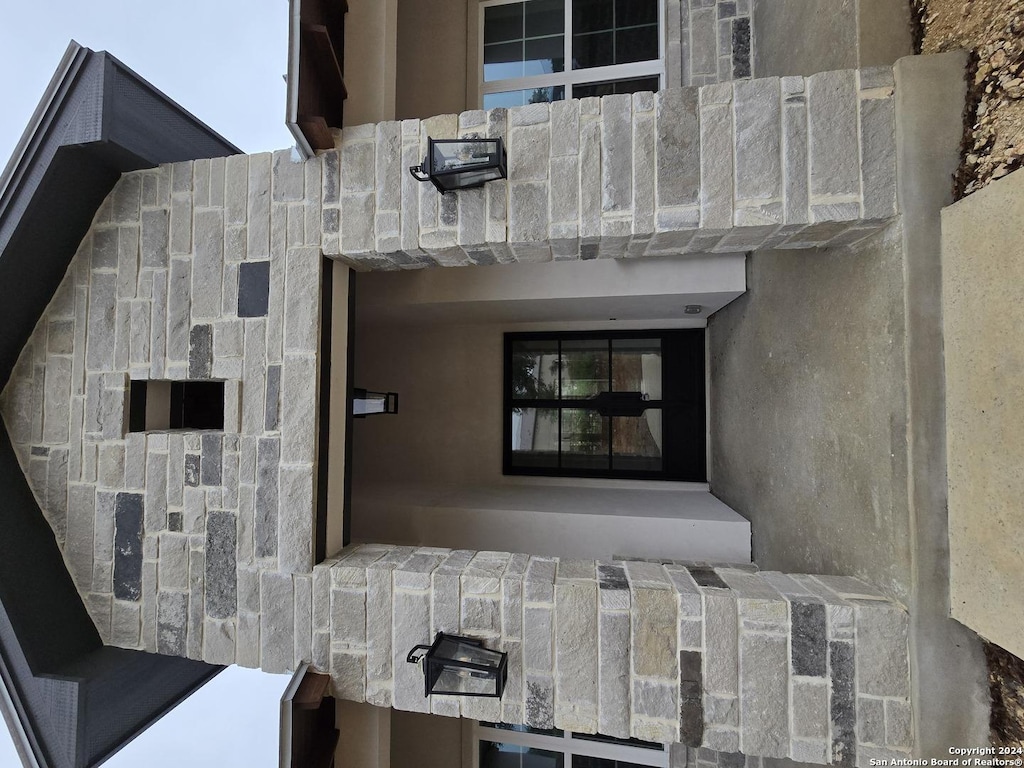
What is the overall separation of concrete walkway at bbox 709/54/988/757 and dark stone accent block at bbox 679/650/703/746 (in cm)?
81

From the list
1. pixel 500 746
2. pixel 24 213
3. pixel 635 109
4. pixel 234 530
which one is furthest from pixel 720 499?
pixel 24 213

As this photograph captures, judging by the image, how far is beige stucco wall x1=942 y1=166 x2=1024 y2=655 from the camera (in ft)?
5.18

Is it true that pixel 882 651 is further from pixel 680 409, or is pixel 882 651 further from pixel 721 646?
pixel 680 409

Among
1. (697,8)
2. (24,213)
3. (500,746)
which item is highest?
(697,8)

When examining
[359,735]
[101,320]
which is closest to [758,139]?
[101,320]

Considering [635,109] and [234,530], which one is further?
[234,530]

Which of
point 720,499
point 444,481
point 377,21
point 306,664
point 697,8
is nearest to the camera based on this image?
point 306,664

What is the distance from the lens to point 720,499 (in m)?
4.10

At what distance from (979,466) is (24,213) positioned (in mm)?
4376

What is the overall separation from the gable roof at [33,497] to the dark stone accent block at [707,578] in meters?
2.93

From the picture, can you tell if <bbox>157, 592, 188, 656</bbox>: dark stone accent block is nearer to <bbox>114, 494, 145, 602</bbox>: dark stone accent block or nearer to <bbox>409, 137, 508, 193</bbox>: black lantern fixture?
<bbox>114, 494, 145, 602</bbox>: dark stone accent block

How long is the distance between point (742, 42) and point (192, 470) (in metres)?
4.64

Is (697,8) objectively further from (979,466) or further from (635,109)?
(979,466)

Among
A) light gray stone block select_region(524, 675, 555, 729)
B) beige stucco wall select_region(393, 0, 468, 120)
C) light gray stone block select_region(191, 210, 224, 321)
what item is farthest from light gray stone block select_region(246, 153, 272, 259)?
light gray stone block select_region(524, 675, 555, 729)
